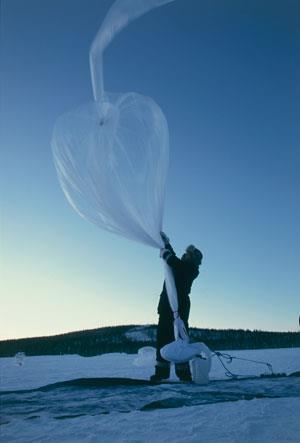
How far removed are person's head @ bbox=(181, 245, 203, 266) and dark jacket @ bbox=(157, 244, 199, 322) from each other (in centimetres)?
7

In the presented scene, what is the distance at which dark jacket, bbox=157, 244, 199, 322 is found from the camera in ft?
23.6

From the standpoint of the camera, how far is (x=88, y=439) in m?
3.10

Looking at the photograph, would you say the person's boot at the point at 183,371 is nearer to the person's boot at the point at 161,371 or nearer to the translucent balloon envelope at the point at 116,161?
the person's boot at the point at 161,371

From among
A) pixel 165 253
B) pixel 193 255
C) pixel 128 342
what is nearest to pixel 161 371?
pixel 165 253

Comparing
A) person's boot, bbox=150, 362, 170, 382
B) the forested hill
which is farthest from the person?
the forested hill

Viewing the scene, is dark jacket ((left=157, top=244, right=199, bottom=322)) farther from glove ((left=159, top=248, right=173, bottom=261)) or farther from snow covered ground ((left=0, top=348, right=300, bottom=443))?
snow covered ground ((left=0, top=348, right=300, bottom=443))

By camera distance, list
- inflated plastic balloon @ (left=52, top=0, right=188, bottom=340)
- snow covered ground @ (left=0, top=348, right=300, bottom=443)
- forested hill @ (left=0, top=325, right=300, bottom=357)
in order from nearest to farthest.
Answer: snow covered ground @ (left=0, top=348, right=300, bottom=443) < inflated plastic balloon @ (left=52, top=0, right=188, bottom=340) < forested hill @ (left=0, top=325, right=300, bottom=357)

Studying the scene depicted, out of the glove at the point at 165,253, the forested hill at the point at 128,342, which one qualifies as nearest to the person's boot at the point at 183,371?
the glove at the point at 165,253

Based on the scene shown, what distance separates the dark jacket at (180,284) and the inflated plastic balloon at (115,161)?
0.21 metres

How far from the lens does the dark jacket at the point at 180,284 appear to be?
7203mm

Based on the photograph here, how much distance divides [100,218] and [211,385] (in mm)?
2852

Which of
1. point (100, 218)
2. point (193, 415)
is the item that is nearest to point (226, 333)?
point (100, 218)

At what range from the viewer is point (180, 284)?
7.36 m

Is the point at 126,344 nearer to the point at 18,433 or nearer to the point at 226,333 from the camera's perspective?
the point at 226,333
